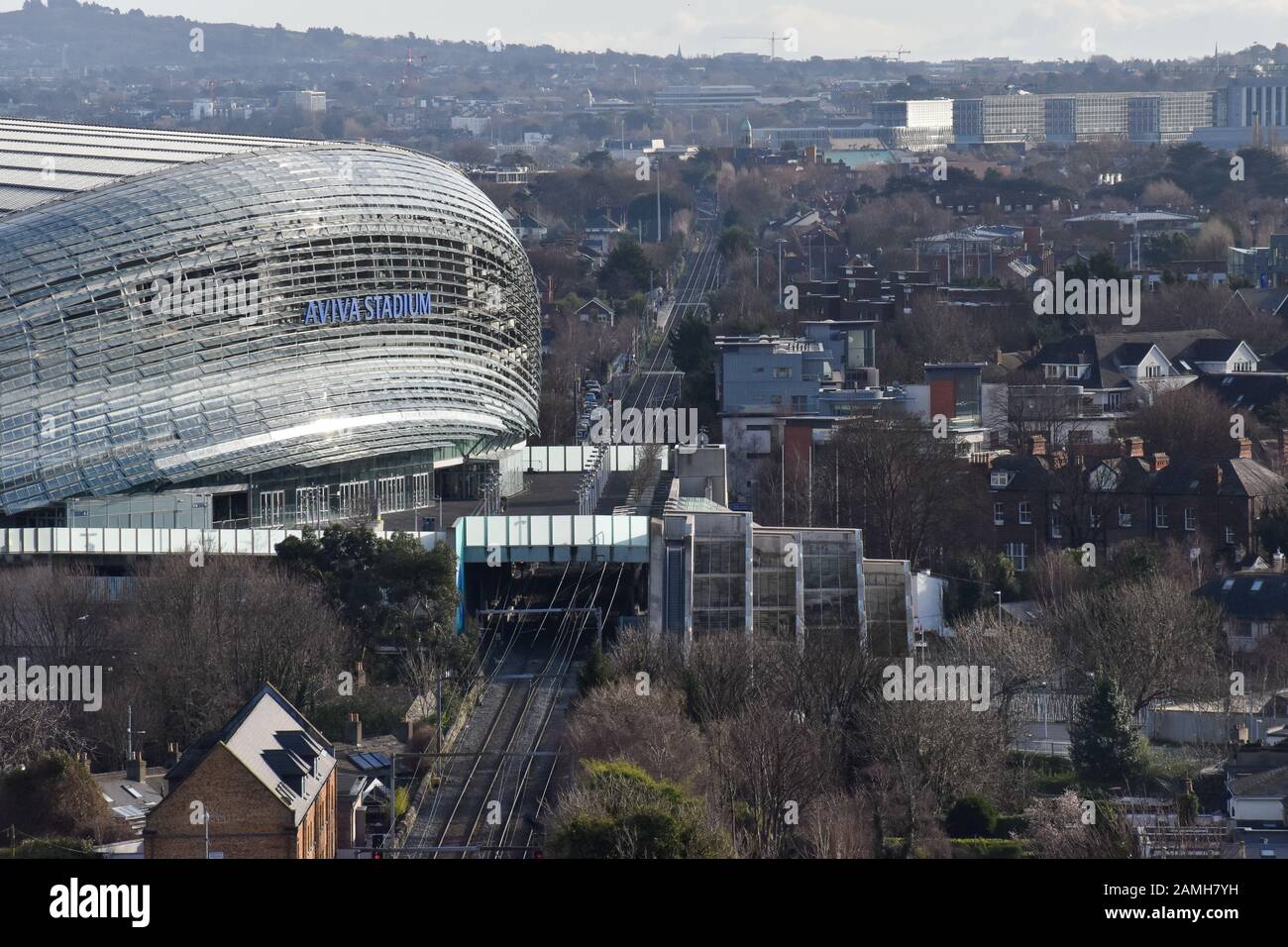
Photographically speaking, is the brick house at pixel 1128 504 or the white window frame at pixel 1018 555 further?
the white window frame at pixel 1018 555

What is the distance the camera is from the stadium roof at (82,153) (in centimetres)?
5778

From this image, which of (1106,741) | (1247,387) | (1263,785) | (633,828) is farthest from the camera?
(1247,387)

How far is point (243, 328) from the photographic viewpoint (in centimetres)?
A: 5706

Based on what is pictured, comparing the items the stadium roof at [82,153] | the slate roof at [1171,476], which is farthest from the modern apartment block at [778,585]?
the stadium roof at [82,153]

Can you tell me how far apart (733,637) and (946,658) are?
3718 millimetres

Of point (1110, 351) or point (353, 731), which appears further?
point (1110, 351)

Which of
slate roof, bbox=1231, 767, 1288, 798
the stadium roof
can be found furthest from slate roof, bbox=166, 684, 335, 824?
the stadium roof

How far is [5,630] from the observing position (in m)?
44.4

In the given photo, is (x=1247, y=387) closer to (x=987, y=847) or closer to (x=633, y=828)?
(x=987, y=847)

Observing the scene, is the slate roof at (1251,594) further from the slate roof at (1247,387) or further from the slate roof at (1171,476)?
the slate roof at (1247,387)

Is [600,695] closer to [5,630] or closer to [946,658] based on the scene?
[946,658]

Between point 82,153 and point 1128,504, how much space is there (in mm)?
28070

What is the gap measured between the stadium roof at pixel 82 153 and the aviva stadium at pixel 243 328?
113 mm

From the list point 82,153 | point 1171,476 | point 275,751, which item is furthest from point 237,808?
point 82,153
